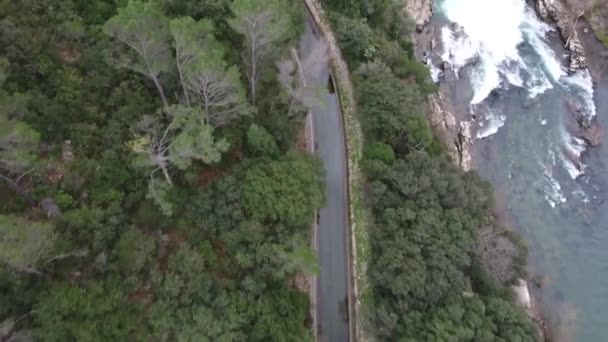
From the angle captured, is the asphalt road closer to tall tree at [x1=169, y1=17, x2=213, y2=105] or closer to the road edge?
the road edge

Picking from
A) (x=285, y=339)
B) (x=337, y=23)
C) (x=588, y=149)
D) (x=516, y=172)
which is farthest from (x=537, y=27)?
(x=285, y=339)

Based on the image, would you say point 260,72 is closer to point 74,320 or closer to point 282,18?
point 282,18

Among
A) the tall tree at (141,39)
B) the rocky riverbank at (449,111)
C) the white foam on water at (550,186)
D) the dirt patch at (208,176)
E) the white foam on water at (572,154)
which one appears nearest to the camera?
the tall tree at (141,39)

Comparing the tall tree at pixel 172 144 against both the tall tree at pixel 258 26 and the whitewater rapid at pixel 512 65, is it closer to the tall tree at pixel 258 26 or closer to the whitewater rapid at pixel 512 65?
the tall tree at pixel 258 26

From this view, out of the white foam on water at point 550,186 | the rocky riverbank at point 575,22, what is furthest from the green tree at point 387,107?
the rocky riverbank at point 575,22

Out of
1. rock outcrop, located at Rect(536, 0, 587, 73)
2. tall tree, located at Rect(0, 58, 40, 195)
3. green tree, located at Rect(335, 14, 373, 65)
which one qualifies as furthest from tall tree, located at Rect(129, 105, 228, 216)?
rock outcrop, located at Rect(536, 0, 587, 73)

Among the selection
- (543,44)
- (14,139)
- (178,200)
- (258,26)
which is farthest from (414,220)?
(543,44)

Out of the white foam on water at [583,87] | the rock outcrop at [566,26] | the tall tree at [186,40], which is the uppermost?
the rock outcrop at [566,26]

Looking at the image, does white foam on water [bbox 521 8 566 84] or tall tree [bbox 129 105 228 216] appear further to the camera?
white foam on water [bbox 521 8 566 84]
